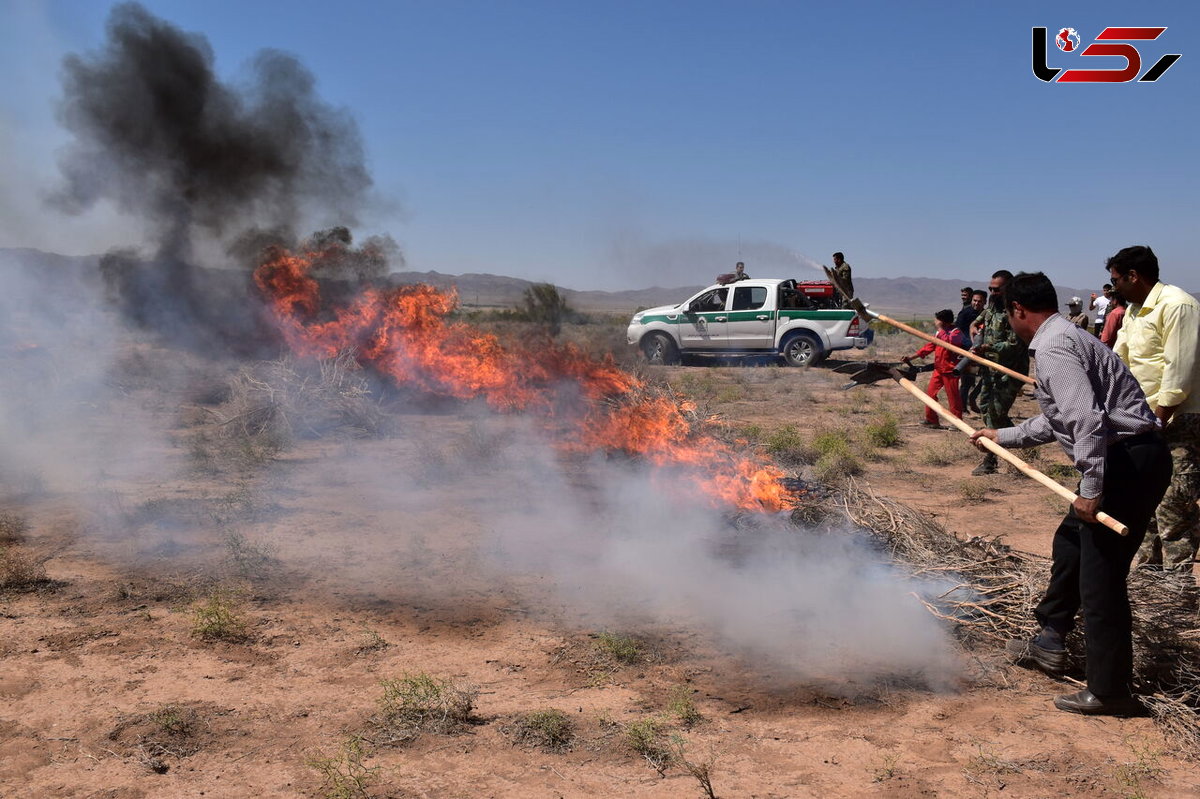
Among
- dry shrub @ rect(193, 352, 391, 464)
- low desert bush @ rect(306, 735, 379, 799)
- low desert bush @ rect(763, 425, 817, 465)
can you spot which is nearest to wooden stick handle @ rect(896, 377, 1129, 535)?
low desert bush @ rect(306, 735, 379, 799)

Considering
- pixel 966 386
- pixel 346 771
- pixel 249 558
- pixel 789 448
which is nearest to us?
pixel 346 771

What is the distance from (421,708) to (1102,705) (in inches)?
125

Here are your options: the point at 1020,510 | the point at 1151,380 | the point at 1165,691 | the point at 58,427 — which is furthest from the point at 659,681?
the point at 58,427

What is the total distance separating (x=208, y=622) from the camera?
4.69 metres

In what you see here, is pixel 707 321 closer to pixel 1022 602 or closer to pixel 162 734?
pixel 1022 602

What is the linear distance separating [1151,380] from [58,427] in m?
12.0

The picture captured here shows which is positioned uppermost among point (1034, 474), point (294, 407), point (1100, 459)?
point (1100, 459)

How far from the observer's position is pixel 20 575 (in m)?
5.25

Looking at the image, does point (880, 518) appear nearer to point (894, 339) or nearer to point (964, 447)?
point (964, 447)

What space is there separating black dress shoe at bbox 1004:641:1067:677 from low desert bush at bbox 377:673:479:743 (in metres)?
2.82

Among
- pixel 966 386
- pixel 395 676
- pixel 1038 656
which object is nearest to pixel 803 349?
pixel 966 386

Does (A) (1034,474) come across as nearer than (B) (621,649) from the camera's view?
Yes

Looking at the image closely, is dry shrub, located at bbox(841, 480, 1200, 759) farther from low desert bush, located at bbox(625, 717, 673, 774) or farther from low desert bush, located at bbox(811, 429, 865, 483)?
low desert bush, located at bbox(811, 429, 865, 483)

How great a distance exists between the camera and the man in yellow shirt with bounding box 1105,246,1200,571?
4512mm
